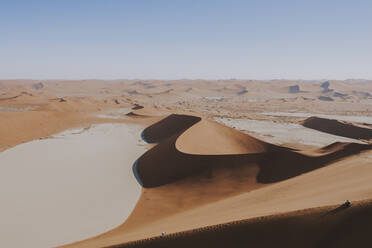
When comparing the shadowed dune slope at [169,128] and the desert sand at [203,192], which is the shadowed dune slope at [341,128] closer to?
the desert sand at [203,192]

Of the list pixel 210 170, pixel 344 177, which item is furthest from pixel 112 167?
pixel 344 177

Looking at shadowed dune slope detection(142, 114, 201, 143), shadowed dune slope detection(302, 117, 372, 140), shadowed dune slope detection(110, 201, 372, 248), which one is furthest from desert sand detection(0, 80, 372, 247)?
shadowed dune slope detection(302, 117, 372, 140)

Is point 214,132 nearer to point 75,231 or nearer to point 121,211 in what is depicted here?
point 121,211

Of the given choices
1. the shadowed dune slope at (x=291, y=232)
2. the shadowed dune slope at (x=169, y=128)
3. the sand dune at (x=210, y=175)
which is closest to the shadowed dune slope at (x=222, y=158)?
the sand dune at (x=210, y=175)

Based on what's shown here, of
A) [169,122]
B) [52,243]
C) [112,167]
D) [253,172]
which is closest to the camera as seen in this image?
[52,243]

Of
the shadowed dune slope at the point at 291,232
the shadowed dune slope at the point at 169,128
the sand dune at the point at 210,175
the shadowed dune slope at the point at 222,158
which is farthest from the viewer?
the shadowed dune slope at the point at 169,128

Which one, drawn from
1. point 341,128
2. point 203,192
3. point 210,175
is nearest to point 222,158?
point 210,175
